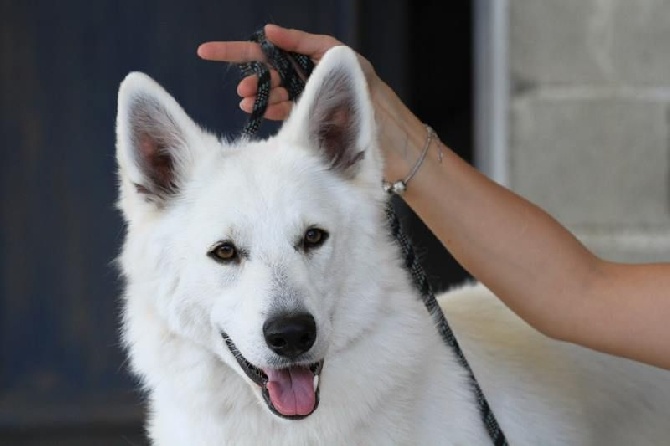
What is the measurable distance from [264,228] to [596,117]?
2.79 meters

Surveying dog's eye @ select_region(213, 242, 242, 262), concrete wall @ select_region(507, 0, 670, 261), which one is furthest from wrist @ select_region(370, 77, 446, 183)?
concrete wall @ select_region(507, 0, 670, 261)

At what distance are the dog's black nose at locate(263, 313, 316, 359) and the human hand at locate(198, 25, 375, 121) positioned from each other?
25.2 inches

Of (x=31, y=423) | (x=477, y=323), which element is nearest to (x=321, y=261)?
(x=477, y=323)

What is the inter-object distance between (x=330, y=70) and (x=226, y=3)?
2.84m

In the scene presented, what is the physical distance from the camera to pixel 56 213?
5199mm

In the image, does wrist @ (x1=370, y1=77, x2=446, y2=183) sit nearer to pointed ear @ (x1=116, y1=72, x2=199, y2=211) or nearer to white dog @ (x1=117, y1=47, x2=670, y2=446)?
white dog @ (x1=117, y1=47, x2=670, y2=446)

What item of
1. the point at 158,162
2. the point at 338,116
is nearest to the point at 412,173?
the point at 338,116

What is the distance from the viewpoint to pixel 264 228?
7.68 feet

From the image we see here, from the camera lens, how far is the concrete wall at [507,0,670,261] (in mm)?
4738

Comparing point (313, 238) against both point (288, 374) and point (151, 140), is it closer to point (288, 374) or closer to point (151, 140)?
point (288, 374)

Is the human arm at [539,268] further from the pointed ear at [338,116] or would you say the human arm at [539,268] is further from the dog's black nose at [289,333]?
the dog's black nose at [289,333]

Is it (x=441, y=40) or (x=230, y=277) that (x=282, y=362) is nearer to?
(x=230, y=277)

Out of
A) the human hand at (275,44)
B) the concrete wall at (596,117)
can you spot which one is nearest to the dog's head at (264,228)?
the human hand at (275,44)

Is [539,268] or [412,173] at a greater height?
[412,173]
